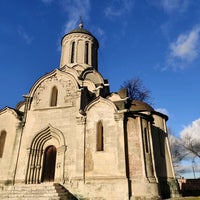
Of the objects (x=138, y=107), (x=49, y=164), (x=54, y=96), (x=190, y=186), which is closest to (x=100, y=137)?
(x=49, y=164)

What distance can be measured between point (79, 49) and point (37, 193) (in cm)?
1559

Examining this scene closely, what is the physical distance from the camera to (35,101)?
53.3 feet

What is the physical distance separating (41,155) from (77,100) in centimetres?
484

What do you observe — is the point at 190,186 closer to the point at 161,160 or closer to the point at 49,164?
the point at 161,160

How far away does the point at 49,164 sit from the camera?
14.3m

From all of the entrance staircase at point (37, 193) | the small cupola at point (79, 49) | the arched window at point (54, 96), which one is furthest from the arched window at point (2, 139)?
the small cupola at point (79, 49)

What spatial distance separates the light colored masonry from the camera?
11945 mm

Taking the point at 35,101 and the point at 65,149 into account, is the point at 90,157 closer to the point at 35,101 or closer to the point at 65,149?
the point at 65,149

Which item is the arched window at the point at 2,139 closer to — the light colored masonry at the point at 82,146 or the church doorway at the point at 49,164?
the light colored masonry at the point at 82,146

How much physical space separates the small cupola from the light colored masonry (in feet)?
16.3

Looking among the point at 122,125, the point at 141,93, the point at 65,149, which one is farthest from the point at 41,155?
the point at 141,93

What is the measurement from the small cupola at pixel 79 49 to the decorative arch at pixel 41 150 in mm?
8904

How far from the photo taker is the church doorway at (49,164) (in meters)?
13.9

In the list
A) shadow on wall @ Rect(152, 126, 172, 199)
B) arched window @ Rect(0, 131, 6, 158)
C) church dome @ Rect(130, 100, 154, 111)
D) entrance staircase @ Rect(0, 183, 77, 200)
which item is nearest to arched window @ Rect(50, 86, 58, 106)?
arched window @ Rect(0, 131, 6, 158)
